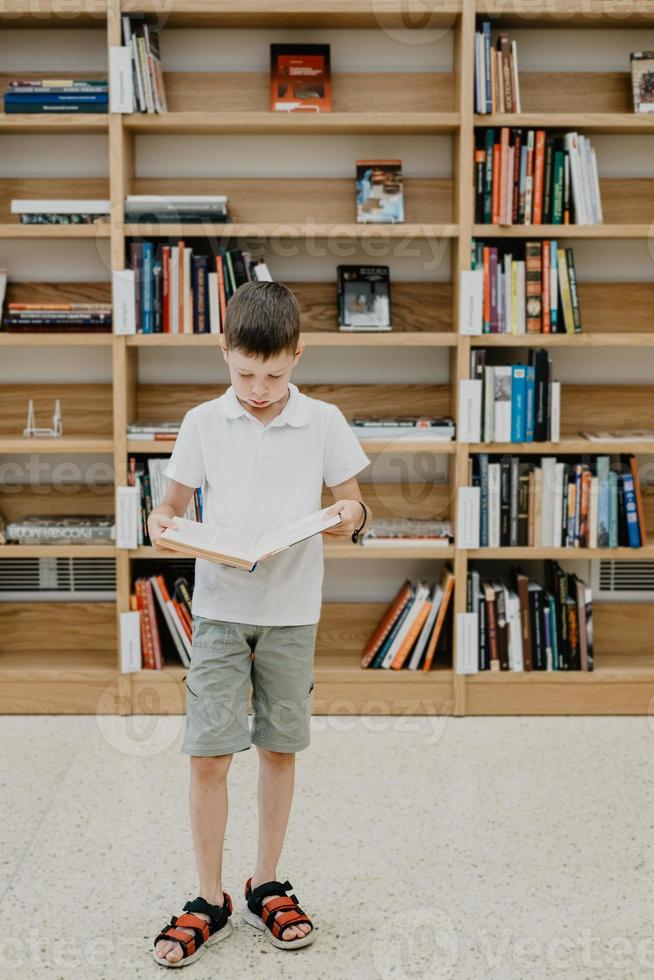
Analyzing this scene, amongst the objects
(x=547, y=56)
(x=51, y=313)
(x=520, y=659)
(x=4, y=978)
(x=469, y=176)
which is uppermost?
(x=547, y=56)

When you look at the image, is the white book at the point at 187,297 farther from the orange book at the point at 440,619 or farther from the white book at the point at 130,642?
the orange book at the point at 440,619

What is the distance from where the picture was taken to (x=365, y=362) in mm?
3307

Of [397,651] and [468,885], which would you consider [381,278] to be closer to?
[397,651]

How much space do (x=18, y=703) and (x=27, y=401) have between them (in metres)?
0.94

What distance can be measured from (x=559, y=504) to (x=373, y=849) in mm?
1254

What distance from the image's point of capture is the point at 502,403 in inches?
120

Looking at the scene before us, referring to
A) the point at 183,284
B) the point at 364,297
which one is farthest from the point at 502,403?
the point at 183,284

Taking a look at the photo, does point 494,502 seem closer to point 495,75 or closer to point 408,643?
point 408,643

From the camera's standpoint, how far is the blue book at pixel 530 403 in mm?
3037

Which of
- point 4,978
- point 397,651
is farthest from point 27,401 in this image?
point 4,978

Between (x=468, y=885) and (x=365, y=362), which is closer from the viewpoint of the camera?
(x=468, y=885)

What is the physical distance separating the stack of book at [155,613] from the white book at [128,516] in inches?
5.3

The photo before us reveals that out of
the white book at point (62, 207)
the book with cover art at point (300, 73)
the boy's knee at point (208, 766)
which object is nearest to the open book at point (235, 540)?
the boy's knee at point (208, 766)

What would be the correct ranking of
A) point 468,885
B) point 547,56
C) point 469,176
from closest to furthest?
1. point 468,885
2. point 469,176
3. point 547,56
